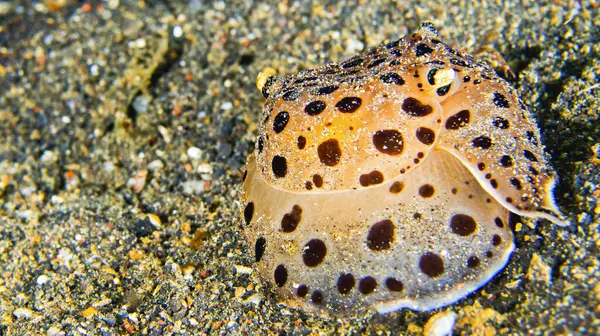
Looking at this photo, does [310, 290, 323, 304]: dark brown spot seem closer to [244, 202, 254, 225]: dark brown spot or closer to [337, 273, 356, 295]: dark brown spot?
[337, 273, 356, 295]: dark brown spot

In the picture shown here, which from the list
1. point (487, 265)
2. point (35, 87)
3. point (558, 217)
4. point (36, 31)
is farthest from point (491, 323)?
point (36, 31)

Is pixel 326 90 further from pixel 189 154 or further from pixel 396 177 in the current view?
pixel 189 154

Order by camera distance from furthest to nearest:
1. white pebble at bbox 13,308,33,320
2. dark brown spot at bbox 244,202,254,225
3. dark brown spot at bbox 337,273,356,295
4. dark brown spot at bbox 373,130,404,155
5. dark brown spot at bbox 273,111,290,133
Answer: white pebble at bbox 13,308,33,320, dark brown spot at bbox 244,202,254,225, dark brown spot at bbox 337,273,356,295, dark brown spot at bbox 273,111,290,133, dark brown spot at bbox 373,130,404,155

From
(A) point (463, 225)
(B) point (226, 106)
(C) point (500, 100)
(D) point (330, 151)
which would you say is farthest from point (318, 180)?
(B) point (226, 106)

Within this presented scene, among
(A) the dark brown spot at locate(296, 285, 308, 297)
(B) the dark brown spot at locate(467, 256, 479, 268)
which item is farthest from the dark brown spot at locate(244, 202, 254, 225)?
(B) the dark brown spot at locate(467, 256, 479, 268)

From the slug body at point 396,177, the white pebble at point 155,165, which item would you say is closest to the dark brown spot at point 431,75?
the slug body at point 396,177

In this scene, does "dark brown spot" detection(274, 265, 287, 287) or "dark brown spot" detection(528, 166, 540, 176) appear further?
"dark brown spot" detection(274, 265, 287, 287)

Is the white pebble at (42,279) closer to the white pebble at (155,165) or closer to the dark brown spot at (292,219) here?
the white pebble at (155,165)
